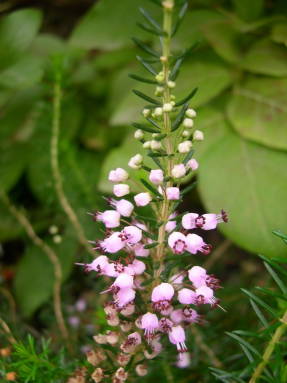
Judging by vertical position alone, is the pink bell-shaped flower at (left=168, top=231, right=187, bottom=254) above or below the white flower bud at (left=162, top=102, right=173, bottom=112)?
below

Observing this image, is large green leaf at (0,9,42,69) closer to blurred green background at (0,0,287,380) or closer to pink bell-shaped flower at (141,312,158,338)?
blurred green background at (0,0,287,380)

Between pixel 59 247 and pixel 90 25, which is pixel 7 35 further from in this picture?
pixel 59 247

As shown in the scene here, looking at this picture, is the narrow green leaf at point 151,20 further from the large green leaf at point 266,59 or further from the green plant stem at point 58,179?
the large green leaf at point 266,59

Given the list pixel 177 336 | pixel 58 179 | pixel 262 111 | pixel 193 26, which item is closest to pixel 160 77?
pixel 177 336

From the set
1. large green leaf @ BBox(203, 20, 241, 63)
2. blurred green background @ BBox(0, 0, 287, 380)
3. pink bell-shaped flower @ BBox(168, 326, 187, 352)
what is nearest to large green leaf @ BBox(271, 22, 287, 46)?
blurred green background @ BBox(0, 0, 287, 380)

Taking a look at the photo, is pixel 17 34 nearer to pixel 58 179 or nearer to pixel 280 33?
pixel 58 179

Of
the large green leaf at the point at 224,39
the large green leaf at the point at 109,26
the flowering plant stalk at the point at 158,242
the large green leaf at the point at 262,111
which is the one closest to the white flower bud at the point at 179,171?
the flowering plant stalk at the point at 158,242
